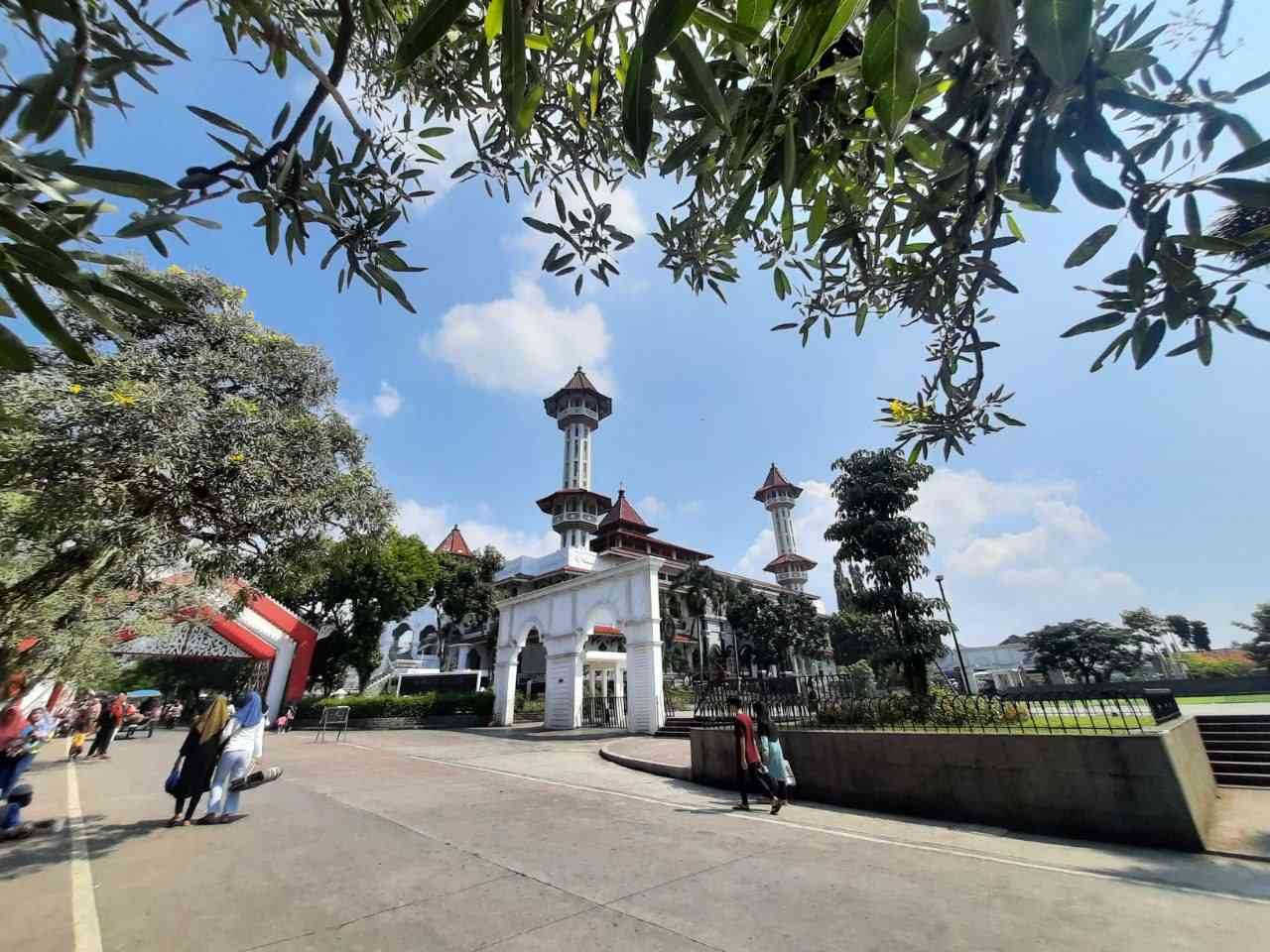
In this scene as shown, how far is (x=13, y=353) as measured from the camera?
115cm

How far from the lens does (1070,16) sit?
2.90ft

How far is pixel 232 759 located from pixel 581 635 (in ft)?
45.4

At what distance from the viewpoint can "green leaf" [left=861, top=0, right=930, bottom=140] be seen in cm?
92

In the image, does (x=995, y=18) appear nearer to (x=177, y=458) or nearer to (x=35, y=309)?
(x=35, y=309)

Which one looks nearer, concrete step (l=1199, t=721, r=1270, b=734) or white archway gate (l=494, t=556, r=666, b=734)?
concrete step (l=1199, t=721, r=1270, b=734)

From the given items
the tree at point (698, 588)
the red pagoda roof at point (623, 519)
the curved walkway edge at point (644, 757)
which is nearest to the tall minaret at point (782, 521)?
the red pagoda roof at point (623, 519)

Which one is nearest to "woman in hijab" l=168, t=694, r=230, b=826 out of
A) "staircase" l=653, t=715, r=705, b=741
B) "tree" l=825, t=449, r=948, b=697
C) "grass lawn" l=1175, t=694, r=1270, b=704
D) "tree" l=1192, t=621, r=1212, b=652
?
"staircase" l=653, t=715, r=705, b=741

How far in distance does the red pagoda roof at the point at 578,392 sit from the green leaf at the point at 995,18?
44629 mm

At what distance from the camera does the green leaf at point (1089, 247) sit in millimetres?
1689

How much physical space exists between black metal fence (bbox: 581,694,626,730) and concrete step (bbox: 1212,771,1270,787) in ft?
50.7

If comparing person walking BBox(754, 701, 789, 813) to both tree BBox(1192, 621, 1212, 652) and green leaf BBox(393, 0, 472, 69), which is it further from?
tree BBox(1192, 621, 1212, 652)

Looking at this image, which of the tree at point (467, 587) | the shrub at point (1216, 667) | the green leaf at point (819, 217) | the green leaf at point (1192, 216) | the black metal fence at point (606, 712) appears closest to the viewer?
the green leaf at point (1192, 216)

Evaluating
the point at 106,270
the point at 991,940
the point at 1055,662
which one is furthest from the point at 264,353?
the point at 1055,662

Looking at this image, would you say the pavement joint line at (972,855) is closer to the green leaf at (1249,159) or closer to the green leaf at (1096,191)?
the green leaf at (1249,159)
